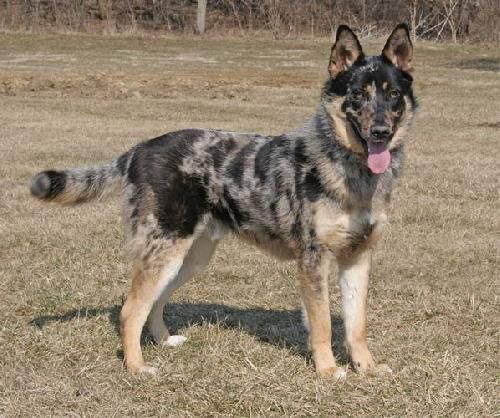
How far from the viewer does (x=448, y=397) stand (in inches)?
184

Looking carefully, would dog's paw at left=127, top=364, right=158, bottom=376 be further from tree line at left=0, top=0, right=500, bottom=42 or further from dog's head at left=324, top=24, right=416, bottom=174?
tree line at left=0, top=0, right=500, bottom=42

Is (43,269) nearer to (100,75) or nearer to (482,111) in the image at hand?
(482,111)

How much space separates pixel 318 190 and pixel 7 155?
9.11 meters

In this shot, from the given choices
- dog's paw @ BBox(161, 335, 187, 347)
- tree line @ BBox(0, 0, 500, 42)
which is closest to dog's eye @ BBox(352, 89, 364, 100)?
dog's paw @ BBox(161, 335, 187, 347)

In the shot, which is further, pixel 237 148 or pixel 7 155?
pixel 7 155

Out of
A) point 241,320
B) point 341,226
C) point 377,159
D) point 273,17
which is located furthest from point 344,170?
point 273,17

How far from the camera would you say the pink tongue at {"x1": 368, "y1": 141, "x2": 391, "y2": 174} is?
486 cm

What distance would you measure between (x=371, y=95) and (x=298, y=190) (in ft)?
2.41

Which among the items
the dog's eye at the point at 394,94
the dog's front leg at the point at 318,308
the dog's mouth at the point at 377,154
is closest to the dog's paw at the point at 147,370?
the dog's front leg at the point at 318,308

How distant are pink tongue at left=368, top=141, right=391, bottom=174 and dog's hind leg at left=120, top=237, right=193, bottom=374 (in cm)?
124

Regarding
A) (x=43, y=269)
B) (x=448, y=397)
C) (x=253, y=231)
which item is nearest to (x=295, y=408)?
(x=448, y=397)

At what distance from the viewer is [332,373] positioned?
5027 mm

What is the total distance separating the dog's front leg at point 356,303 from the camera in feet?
17.0

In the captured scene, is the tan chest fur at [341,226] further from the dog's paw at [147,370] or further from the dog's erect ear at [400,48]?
the dog's paw at [147,370]
